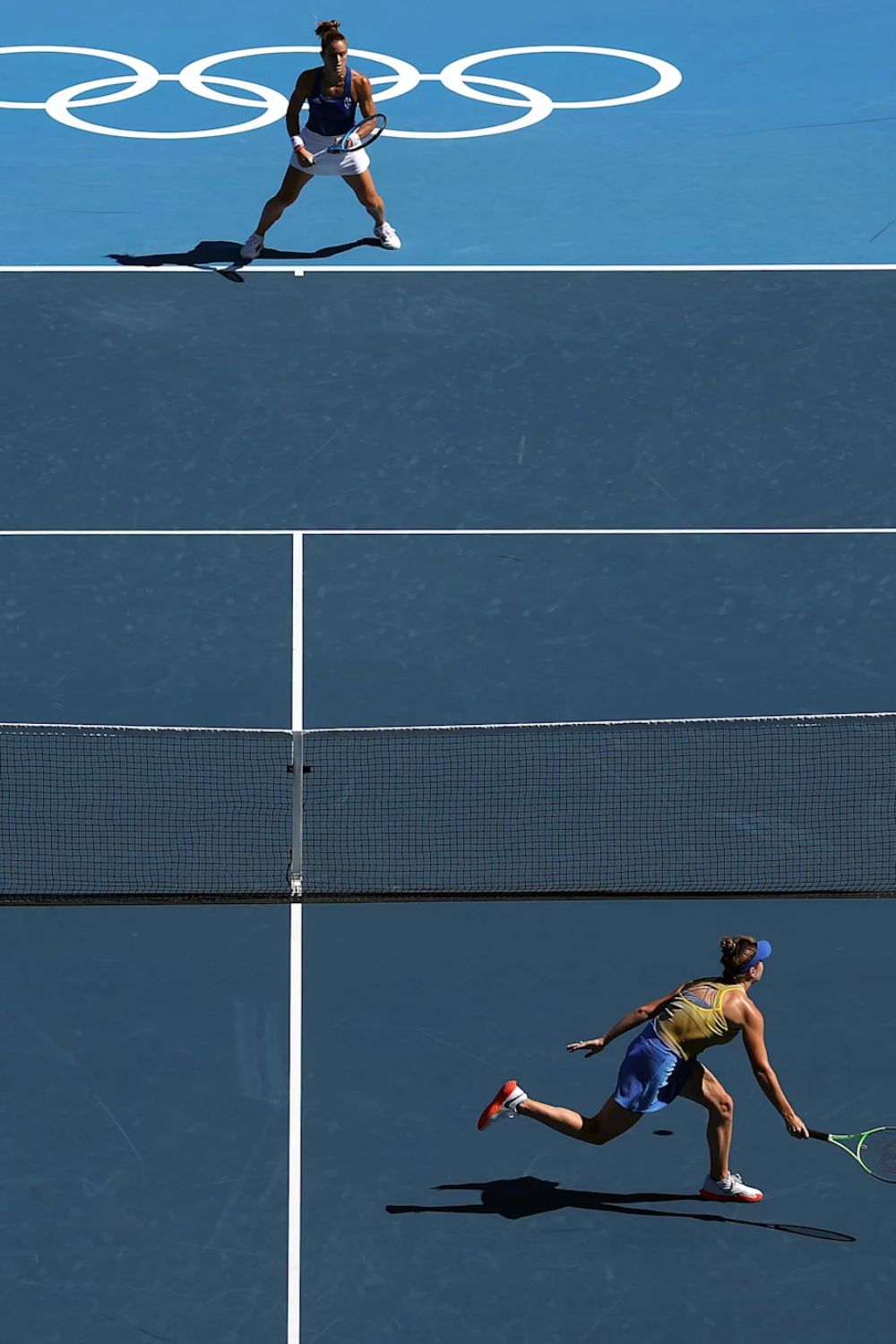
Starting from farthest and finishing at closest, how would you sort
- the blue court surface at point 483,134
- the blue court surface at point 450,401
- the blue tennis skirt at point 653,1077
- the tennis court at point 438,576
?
the blue court surface at point 483,134 → the blue court surface at point 450,401 → the blue tennis skirt at point 653,1077 → the tennis court at point 438,576

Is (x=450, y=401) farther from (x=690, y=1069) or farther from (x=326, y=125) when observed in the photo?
(x=690, y=1069)

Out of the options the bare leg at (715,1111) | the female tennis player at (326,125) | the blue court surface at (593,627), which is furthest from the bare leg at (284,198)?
the bare leg at (715,1111)

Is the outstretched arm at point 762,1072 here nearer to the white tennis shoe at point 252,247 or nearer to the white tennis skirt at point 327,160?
the white tennis skirt at point 327,160

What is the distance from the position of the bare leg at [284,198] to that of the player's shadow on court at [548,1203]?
11496 millimetres

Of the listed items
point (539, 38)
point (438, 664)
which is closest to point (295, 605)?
point (438, 664)

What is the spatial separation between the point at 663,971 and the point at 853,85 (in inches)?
620

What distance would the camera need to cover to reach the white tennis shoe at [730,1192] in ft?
34.9

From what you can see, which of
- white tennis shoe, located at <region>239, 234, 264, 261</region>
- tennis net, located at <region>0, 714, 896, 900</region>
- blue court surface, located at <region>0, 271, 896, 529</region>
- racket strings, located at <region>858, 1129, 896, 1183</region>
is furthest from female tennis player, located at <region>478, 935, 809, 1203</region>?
white tennis shoe, located at <region>239, 234, 264, 261</region>

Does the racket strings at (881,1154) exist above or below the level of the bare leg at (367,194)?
below

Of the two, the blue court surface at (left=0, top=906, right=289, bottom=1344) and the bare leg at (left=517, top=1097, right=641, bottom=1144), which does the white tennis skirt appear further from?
the bare leg at (left=517, top=1097, right=641, bottom=1144)

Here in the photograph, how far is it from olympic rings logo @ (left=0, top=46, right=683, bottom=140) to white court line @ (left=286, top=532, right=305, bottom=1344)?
34.2ft

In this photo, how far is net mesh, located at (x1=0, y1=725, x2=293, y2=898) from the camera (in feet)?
43.5

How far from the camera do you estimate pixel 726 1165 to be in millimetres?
10711

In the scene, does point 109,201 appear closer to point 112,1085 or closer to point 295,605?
point 295,605
